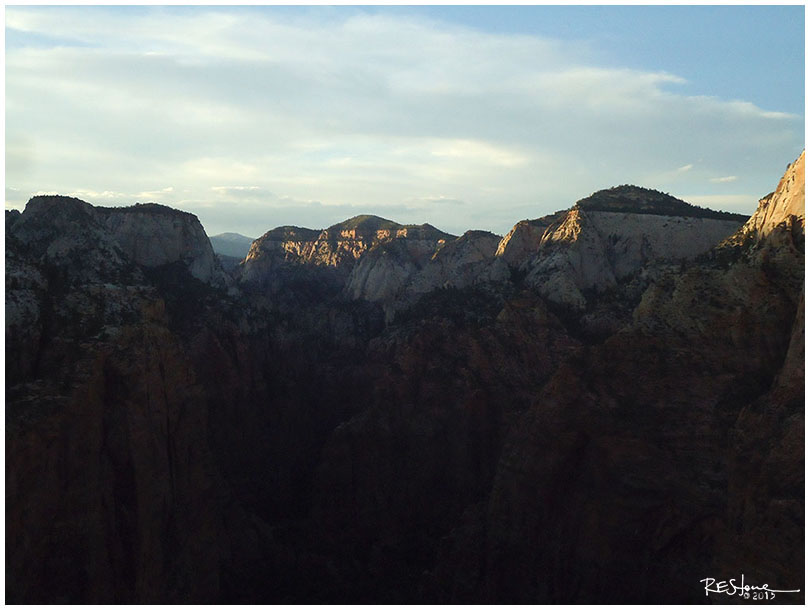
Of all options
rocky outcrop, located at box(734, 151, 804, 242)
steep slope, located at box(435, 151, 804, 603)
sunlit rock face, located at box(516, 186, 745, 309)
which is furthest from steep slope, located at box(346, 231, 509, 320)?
rocky outcrop, located at box(734, 151, 804, 242)

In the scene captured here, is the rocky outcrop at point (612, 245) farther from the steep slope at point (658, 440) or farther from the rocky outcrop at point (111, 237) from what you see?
the rocky outcrop at point (111, 237)

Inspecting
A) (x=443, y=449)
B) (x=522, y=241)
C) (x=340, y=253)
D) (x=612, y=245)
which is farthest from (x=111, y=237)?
(x=340, y=253)

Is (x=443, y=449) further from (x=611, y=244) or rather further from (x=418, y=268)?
(x=418, y=268)

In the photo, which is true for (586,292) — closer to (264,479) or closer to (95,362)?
(264,479)

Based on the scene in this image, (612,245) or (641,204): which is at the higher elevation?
(641,204)

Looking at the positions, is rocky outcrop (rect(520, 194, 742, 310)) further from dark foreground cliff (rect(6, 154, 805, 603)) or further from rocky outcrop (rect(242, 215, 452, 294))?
rocky outcrop (rect(242, 215, 452, 294))

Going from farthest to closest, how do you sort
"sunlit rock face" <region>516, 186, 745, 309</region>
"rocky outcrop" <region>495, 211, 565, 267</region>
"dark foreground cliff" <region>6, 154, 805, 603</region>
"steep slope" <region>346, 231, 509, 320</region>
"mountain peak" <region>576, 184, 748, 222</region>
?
"steep slope" <region>346, 231, 509, 320</region>, "rocky outcrop" <region>495, 211, 565, 267</region>, "mountain peak" <region>576, 184, 748, 222</region>, "sunlit rock face" <region>516, 186, 745, 309</region>, "dark foreground cliff" <region>6, 154, 805, 603</region>

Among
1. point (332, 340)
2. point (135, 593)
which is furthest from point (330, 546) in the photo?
point (332, 340)

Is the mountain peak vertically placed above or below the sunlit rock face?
above
